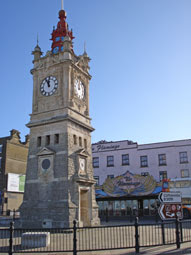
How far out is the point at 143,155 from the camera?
132ft

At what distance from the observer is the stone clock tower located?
2138 centimetres

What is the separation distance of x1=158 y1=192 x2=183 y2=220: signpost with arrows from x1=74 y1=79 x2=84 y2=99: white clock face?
15031 millimetres

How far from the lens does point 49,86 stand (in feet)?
83.3

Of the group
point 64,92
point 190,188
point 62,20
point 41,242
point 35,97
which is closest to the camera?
point 41,242

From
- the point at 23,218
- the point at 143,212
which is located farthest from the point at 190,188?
the point at 23,218

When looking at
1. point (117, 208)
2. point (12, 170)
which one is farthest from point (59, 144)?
point (12, 170)

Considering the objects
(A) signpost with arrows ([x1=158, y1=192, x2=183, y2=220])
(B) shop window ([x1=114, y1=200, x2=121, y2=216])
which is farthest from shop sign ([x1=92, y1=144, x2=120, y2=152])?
(A) signpost with arrows ([x1=158, y1=192, x2=183, y2=220])

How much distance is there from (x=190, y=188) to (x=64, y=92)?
1884cm

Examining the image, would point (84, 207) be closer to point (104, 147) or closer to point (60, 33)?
point (60, 33)

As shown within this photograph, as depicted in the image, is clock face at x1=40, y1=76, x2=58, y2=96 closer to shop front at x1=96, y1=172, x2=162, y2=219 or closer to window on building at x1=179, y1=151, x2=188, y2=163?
shop front at x1=96, y1=172, x2=162, y2=219

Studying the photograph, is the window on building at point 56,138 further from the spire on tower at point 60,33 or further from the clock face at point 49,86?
the spire on tower at point 60,33

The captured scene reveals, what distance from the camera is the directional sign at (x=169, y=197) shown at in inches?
501

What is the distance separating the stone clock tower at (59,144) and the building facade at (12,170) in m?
21.3

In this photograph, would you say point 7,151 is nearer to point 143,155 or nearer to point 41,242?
point 143,155
